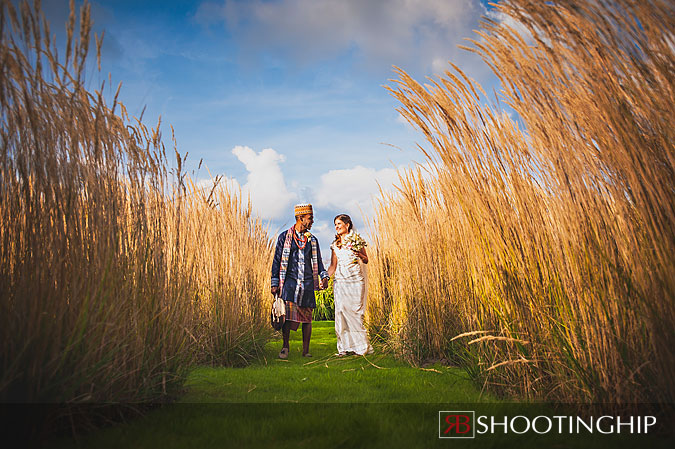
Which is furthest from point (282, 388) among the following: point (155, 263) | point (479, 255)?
point (479, 255)

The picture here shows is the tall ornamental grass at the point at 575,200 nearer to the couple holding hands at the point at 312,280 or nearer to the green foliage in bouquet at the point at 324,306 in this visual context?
the couple holding hands at the point at 312,280

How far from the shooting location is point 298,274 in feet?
18.6

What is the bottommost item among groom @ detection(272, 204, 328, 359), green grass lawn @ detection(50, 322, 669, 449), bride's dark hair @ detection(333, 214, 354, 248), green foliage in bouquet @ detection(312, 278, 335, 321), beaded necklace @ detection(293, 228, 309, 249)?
green grass lawn @ detection(50, 322, 669, 449)

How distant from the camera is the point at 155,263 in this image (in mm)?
2605

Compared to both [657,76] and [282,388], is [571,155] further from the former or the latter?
[282,388]

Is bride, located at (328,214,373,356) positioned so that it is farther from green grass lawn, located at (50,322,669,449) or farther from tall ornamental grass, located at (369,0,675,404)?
tall ornamental grass, located at (369,0,675,404)

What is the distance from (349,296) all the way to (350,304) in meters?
0.11

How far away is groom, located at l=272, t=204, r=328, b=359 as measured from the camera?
563 cm

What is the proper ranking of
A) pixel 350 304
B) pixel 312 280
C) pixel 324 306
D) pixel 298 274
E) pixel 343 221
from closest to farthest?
1. pixel 298 274
2. pixel 312 280
3. pixel 350 304
4. pixel 343 221
5. pixel 324 306

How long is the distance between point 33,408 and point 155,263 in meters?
1.04

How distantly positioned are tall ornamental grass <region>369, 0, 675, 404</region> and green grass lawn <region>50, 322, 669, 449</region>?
31 cm

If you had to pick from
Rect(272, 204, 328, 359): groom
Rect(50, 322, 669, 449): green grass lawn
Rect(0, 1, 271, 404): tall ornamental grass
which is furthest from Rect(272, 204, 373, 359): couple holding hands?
Rect(0, 1, 271, 404): tall ornamental grass

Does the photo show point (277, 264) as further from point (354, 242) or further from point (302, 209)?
point (354, 242)

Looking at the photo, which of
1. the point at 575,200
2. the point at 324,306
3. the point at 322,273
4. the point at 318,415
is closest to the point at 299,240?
the point at 322,273
